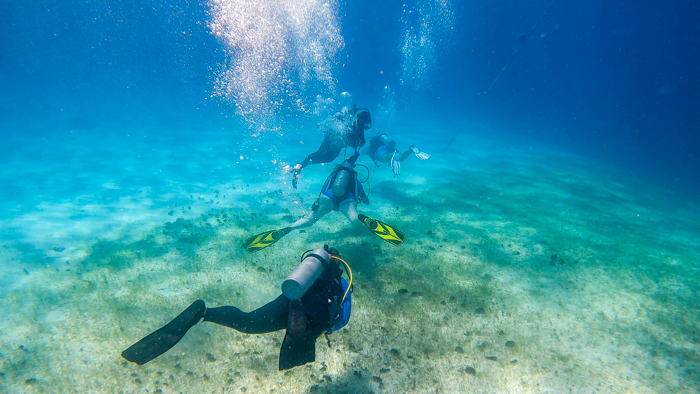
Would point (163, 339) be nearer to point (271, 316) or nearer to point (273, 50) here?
point (271, 316)

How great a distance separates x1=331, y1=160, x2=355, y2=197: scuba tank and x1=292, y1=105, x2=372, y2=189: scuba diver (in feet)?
8.14

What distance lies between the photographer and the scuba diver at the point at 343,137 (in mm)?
9281

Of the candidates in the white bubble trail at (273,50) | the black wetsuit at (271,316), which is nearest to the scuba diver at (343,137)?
the black wetsuit at (271,316)

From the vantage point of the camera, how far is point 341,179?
666 centimetres

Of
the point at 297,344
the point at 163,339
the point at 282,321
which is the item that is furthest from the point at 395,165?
the point at 163,339

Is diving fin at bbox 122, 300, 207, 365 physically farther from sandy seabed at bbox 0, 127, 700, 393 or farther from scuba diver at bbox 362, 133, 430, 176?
→ scuba diver at bbox 362, 133, 430, 176

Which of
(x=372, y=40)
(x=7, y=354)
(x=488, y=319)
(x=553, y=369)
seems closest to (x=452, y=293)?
(x=488, y=319)

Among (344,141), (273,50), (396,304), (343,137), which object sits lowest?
(396,304)

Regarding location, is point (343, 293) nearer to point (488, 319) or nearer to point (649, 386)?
point (488, 319)

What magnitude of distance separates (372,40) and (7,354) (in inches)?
4046

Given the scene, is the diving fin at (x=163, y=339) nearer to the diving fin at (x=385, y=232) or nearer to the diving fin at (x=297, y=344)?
the diving fin at (x=297, y=344)

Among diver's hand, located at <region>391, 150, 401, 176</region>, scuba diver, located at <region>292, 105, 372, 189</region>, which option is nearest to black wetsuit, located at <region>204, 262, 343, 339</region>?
scuba diver, located at <region>292, 105, 372, 189</region>

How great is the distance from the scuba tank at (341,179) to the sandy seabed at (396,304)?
1302 mm

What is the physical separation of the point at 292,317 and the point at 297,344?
265 millimetres
